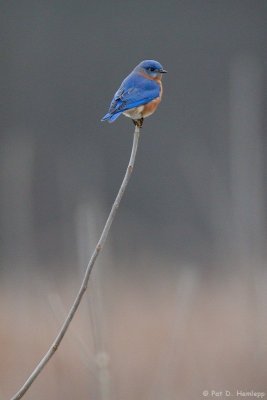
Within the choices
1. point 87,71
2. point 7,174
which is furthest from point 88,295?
point 87,71

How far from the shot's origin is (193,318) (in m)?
5.33

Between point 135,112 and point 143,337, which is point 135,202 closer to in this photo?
point 143,337

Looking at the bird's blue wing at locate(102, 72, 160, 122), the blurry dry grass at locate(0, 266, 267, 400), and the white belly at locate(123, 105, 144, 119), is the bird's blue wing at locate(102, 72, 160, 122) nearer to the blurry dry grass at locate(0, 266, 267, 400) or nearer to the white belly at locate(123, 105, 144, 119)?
the white belly at locate(123, 105, 144, 119)

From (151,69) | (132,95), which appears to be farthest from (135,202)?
(132,95)

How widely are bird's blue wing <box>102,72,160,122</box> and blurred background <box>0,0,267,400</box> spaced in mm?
415

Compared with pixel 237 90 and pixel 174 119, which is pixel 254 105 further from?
pixel 174 119

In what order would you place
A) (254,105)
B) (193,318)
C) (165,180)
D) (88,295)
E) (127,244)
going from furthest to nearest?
1. (165,180)
2. (127,244)
3. (193,318)
4. (254,105)
5. (88,295)

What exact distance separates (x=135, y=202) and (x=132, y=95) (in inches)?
239

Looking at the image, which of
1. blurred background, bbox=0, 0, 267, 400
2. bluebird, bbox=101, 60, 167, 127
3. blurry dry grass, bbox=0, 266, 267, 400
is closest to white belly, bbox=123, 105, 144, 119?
bluebird, bbox=101, 60, 167, 127

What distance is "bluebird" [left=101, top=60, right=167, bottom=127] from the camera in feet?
9.42

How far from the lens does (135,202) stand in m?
9.05

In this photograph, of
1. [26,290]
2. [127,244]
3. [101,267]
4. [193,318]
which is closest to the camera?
[101,267]

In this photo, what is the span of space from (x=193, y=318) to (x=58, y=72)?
6.70 m

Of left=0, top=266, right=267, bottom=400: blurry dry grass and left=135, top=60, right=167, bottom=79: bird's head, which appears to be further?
left=135, top=60, right=167, bottom=79: bird's head
